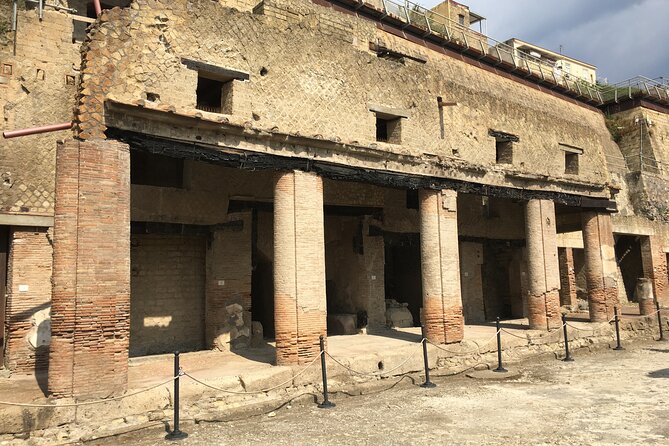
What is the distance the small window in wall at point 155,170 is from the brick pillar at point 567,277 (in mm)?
17153

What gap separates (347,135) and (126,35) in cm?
474

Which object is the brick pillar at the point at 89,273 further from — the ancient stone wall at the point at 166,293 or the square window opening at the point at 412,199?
the square window opening at the point at 412,199

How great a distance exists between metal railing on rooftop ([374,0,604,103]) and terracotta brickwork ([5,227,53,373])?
1904cm

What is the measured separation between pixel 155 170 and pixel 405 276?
30.8ft

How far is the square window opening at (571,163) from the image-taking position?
17.0m

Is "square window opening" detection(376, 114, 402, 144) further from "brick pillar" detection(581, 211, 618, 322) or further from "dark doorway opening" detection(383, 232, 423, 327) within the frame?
"brick pillar" detection(581, 211, 618, 322)

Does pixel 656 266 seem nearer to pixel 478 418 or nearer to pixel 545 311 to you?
pixel 545 311

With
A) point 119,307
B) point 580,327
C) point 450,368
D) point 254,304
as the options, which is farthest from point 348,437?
point 580,327

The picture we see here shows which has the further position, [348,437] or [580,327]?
[580,327]

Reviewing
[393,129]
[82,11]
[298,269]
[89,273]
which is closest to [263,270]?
[298,269]

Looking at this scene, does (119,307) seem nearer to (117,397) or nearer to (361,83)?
(117,397)

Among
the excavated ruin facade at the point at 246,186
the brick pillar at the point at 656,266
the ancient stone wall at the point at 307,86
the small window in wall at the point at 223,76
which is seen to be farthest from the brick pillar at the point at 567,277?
the small window in wall at the point at 223,76

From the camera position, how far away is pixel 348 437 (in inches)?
273

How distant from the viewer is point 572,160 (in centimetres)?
1708
